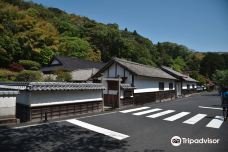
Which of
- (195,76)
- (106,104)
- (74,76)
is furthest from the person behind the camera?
(195,76)

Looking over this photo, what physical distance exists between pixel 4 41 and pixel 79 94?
25.3 m

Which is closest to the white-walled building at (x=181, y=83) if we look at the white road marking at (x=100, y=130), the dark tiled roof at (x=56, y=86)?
the dark tiled roof at (x=56, y=86)

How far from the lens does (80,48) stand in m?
48.4

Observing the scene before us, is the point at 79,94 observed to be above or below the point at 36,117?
above

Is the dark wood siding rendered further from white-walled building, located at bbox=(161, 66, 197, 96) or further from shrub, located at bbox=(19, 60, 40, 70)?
white-walled building, located at bbox=(161, 66, 197, 96)

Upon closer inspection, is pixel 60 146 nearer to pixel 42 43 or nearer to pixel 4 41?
pixel 4 41

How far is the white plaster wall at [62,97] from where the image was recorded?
1265 cm

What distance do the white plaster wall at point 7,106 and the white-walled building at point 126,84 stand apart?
33.0 ft

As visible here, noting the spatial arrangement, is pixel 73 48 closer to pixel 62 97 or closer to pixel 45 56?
pixel 45 56

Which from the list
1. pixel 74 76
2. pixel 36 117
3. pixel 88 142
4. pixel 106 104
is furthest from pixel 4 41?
pixel 88 142

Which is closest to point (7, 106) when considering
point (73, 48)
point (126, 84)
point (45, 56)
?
point (126, 84)

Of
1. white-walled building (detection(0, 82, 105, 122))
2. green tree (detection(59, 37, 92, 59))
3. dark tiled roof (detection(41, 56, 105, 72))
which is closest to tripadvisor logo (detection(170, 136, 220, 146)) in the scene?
white-walled building (detection(0, 82, 105, 122))

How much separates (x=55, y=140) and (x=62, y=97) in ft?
19.2

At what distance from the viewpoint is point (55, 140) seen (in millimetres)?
8609
